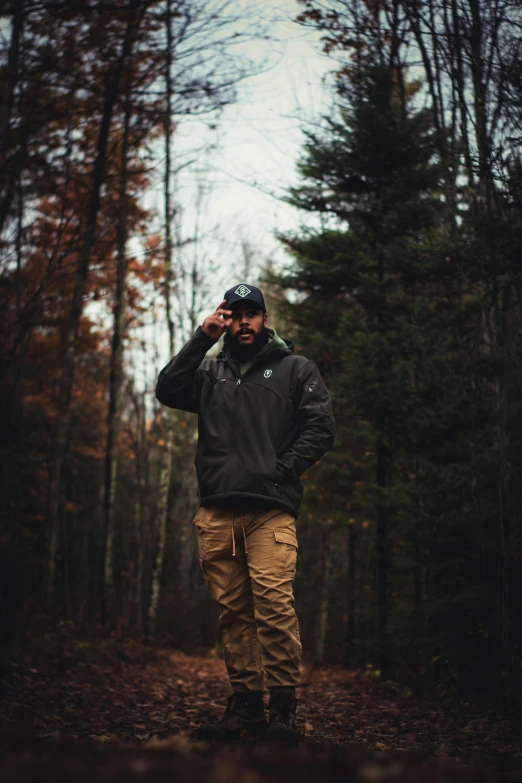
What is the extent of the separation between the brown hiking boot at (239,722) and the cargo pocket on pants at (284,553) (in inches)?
31.5

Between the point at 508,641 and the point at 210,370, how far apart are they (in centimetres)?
335

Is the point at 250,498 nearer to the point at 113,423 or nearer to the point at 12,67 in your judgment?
the point at 12,67

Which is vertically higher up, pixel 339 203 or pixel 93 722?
pixel 339 203

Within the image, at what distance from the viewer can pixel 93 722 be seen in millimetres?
4738

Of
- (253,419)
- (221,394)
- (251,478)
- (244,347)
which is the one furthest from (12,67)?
(251,478)

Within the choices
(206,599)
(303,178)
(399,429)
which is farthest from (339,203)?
(206,599)

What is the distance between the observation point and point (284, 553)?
4066mm

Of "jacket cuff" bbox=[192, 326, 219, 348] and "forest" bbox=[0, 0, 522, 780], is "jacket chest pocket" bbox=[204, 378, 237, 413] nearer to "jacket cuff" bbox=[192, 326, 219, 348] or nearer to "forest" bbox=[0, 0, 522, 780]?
"jacket cuff" bbox=[192, 326, 219, 348]

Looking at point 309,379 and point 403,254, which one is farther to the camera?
point 403,254

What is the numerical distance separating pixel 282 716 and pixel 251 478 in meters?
1.36

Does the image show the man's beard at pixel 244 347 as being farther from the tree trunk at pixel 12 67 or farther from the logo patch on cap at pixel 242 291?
the tree trunk at pixel 12 67

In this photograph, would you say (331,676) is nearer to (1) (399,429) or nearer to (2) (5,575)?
(1) (399,429)

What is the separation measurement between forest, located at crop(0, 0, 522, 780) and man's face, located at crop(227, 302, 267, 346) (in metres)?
2.07

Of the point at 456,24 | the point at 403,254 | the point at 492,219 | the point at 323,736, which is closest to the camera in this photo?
the point at 323,736
